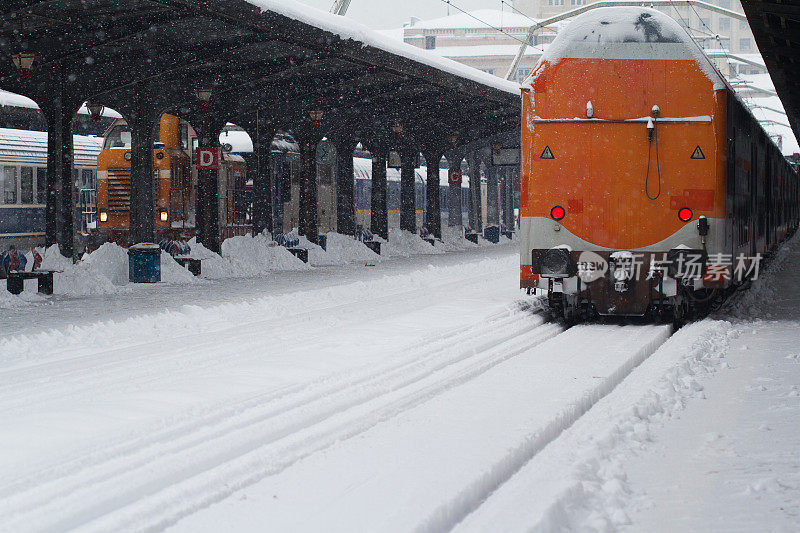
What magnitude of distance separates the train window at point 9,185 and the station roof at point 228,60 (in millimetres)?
5434

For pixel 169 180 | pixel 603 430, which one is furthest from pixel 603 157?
pixel 169 180

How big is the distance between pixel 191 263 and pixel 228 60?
4.35 meters

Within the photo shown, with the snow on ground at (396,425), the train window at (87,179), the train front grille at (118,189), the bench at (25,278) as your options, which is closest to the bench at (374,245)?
the train front grille at (118,189)

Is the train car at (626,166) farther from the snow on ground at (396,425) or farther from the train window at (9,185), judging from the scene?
the train window at (9,185)

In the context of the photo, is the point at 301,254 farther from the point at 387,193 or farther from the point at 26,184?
the point at 387,193

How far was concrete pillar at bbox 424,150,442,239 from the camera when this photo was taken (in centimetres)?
3594

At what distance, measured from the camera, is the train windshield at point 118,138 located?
97.6ft

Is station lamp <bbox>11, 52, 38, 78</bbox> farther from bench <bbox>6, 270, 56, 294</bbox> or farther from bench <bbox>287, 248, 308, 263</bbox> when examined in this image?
bench <bbox>287, 248, 308, 263</bbox>

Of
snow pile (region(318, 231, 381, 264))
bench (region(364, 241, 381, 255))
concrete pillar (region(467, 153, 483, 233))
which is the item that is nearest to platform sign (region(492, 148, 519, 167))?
bench (region(364, 241, 381, 255))

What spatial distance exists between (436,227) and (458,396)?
29.8m

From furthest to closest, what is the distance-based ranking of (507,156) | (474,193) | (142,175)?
(474,193)
(507,156)
(142,175)

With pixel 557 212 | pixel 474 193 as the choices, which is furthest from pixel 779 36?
pixel 474 193

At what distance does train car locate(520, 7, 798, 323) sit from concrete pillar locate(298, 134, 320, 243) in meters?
16.0

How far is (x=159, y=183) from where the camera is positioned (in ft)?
94.8
